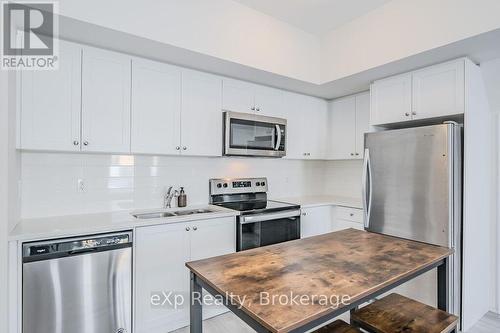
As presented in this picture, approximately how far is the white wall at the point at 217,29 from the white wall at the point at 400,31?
0.27 m

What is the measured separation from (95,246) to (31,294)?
44cm

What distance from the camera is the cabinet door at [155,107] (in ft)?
7.83

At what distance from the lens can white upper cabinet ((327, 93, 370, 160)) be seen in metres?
3.46

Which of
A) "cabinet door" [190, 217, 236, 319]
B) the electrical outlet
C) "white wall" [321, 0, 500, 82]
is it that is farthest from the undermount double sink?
"white wall" [321, 0, 500, 82]

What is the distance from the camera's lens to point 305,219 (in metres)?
3.21

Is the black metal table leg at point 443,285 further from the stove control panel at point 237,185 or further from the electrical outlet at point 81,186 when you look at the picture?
the electrical outlet at point 81,186

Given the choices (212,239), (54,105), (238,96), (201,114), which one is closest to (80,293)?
(212,239)

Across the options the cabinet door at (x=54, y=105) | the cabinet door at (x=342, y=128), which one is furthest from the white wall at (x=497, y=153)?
the cabinet door at (x=54, y=105)

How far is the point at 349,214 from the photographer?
328 cm

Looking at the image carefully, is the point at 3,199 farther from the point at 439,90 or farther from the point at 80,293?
the point at 439,90

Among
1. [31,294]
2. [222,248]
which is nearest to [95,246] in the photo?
[31,294]

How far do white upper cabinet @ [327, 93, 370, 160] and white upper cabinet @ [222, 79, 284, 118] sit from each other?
3.05 ft

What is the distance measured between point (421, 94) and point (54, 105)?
3118 millimetres

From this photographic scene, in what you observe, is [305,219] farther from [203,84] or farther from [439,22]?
[439,22]
